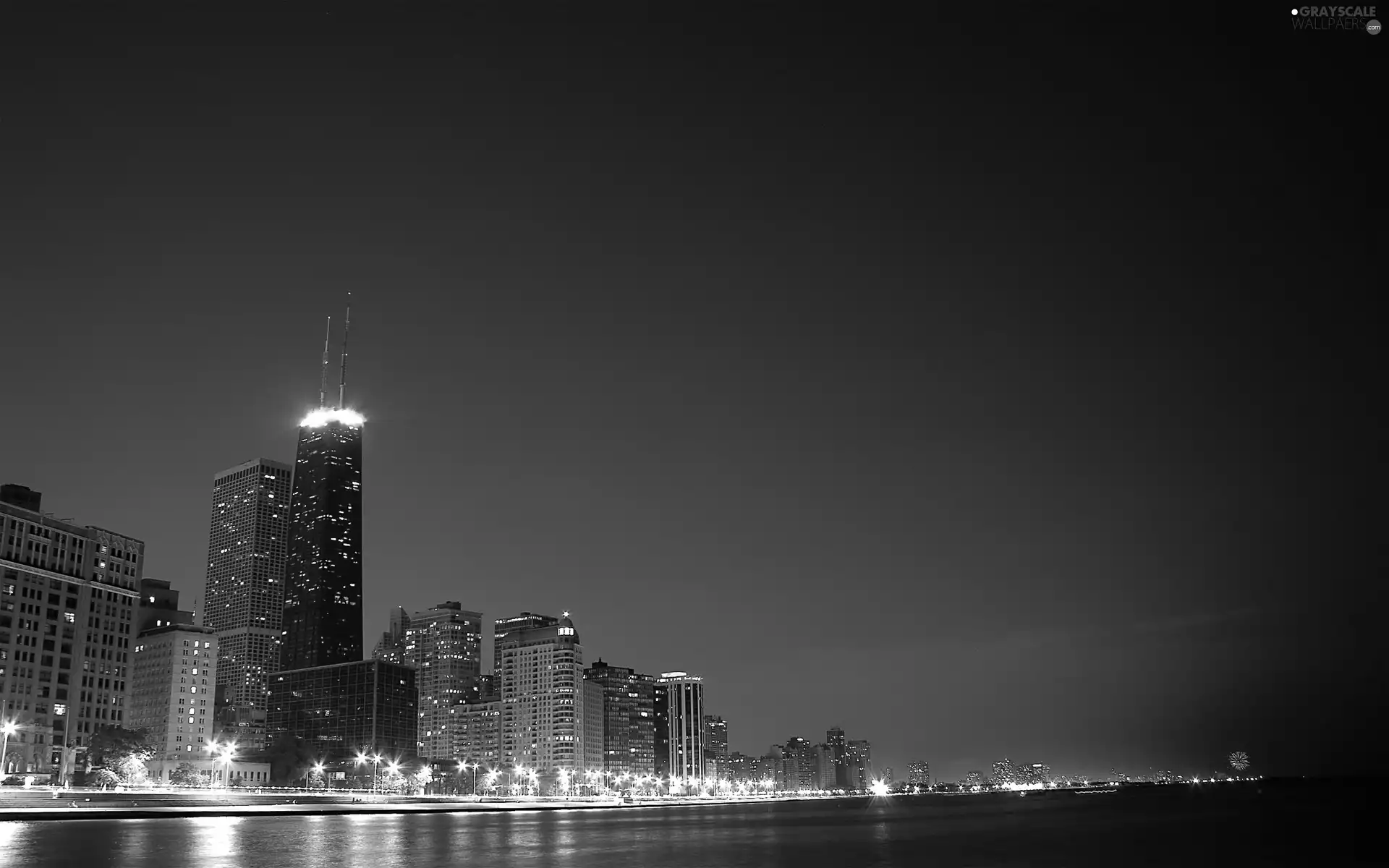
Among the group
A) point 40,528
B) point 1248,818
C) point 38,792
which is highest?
point 40,528

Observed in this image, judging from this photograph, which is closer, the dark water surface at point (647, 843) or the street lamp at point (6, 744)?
the dark water surface at point (647, 843)

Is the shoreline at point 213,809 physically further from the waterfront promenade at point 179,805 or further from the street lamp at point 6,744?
the street lamp at point 6,744

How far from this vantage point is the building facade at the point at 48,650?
181250mm

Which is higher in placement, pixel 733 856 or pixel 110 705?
pixel 110 705

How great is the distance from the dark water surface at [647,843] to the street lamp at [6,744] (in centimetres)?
5019

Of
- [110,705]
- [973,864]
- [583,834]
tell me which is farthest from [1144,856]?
[110,705]

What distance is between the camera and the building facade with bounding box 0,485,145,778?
18125 centimetres

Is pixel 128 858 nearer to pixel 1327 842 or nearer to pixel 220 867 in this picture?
pixel 220 867

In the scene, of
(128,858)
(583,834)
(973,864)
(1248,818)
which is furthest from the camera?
(1248,818)

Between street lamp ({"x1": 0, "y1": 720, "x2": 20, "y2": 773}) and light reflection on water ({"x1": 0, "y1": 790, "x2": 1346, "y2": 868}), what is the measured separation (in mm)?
51151

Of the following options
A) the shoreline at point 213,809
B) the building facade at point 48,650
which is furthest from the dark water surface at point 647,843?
the building facade at point 48,650

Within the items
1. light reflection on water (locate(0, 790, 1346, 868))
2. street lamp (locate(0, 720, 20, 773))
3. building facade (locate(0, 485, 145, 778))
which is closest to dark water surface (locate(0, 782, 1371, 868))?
light reflection on water (locate(0, 790, 1346, 868))

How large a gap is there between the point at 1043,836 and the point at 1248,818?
237ft

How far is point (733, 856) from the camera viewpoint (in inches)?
2822
